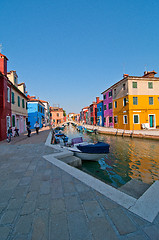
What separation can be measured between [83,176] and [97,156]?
13.8 ft

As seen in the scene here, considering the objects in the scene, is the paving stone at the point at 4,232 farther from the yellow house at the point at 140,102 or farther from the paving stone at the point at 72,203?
the yellow house at the point at 140,102

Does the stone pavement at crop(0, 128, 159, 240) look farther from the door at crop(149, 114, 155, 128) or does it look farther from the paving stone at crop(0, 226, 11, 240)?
the door at crop(149, 114, 155, 128)

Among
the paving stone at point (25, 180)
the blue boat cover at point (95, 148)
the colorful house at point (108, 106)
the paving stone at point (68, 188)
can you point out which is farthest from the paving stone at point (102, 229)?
the colorful house at point (108, 106)

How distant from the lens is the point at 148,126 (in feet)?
64.3

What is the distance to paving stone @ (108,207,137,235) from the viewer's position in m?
1.65

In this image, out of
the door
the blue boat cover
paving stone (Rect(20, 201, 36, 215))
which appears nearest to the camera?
paving stone (Rect(20, 201, 36, 215))

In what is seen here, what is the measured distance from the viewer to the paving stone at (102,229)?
154cm

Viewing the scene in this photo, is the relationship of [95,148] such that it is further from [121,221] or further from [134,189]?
[121,221]

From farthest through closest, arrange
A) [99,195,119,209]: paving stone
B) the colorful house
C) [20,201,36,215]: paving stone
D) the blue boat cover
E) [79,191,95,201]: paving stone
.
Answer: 1. the colorful house
2. the blue boat cover
3. [79,191,95,201]: paving stone
4. [99,195,119,209]: paving stone
5. [20,201,36,215]: paving stone

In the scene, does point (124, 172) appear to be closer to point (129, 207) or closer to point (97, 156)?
point (97, 156)

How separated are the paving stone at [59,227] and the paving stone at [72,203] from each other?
0.21m

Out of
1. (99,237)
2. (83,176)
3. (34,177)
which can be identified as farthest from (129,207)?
(34,177)

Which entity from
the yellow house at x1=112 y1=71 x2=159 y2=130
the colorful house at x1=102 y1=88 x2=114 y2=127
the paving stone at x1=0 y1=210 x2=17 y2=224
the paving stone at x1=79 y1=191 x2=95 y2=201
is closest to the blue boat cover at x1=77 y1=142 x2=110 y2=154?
the paving stone at x1=79 y1=191 x2=95 y2=201

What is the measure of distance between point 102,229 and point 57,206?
3.14ft
